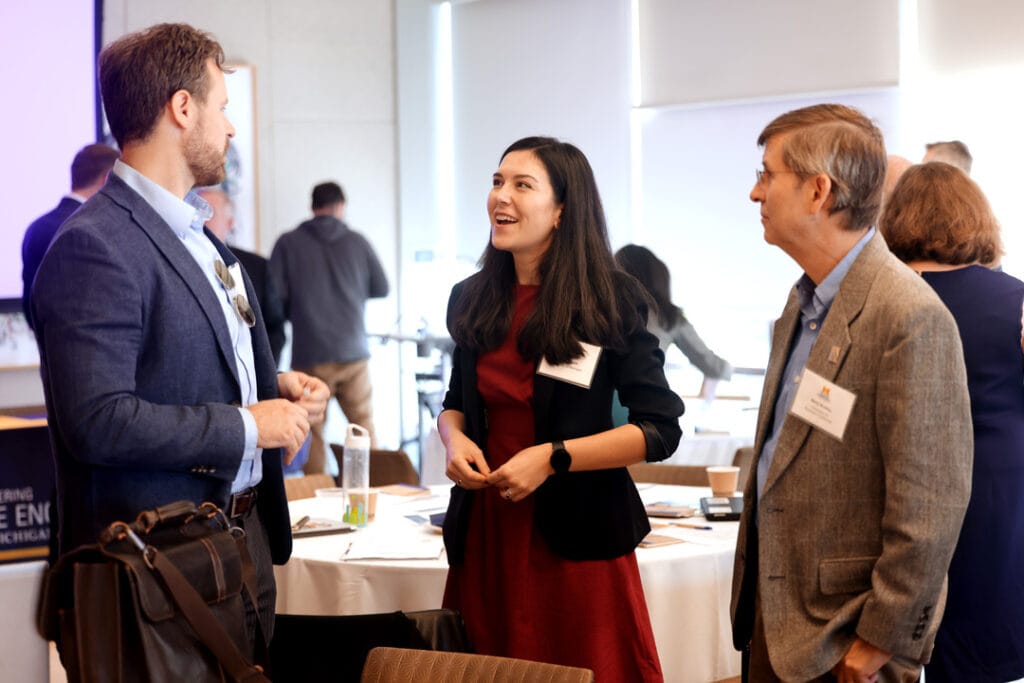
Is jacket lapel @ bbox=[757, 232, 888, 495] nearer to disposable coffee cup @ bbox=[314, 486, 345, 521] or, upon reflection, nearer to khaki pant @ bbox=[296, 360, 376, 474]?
disposable coffee cup @ bbox=[314, 486, 345, 521]

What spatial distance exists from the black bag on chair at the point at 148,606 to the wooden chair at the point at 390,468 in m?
2.53

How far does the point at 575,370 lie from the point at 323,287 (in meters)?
4.85

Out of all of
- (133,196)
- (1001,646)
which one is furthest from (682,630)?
(133,196)

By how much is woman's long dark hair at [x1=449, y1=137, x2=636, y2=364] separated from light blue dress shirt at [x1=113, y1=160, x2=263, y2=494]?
61 centimetres

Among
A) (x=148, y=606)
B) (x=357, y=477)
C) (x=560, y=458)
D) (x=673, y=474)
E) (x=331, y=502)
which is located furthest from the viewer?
(x=673, y=474)

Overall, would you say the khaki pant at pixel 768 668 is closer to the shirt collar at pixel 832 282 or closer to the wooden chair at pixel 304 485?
the shirt collar at pixel 832 282

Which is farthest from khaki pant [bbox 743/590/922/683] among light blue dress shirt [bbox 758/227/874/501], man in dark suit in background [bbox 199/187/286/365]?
man in dark suit in background [bbox 199/187/286/365]

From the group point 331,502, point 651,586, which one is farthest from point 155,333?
point 331,502

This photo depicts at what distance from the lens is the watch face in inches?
90.5

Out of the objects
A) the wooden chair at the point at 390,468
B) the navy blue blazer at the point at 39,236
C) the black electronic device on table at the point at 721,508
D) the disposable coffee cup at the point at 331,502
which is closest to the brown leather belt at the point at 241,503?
the disposable coffee cup at the point at 331,502

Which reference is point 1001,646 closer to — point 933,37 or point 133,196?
point 133,196

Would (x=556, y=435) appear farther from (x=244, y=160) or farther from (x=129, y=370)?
(x=244, y=160)

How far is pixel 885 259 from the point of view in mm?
1821

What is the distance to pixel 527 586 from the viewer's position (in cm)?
240
